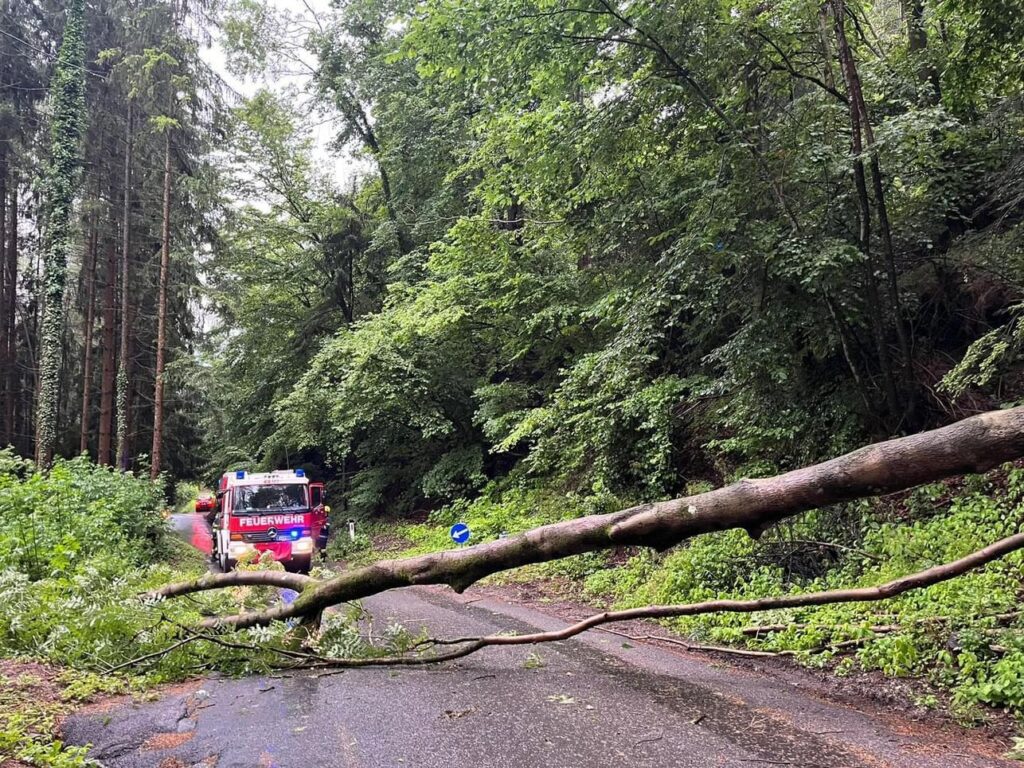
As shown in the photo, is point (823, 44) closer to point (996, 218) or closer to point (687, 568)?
point (996, 218)

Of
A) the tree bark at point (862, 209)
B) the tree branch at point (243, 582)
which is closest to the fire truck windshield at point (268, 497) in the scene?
the tree branch at point (243, 582)

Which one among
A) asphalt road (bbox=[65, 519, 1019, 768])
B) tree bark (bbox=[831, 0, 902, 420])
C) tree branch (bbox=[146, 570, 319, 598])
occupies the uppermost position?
tree bark (bbox=[831, 0, 902, 420])

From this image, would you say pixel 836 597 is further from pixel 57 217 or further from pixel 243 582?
pixel 57 217

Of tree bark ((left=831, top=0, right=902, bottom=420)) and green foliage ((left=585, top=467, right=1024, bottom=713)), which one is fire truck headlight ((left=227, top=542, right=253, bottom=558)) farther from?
tree bark ((left=831, top=0, right=902, bottom=420))

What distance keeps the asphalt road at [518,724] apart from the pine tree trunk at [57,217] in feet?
50.9

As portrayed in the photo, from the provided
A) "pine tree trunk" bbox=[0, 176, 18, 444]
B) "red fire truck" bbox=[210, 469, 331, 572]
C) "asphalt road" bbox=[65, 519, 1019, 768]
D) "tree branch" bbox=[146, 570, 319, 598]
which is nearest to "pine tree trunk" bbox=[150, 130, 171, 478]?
"red fire truck" bbox=[210, 469, 331, 572]

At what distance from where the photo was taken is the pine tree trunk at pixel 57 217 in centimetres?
1734

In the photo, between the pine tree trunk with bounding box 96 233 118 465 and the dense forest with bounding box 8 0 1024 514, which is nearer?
the dense forest with bounding box 8 0 1024 514

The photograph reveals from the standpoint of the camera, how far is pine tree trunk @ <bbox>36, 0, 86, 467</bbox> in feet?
56.9

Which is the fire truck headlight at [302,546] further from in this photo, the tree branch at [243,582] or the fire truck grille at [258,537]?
the tree branch at [243,582]

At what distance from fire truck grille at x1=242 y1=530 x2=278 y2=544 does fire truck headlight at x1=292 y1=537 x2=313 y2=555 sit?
477mm

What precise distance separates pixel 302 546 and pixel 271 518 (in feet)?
3.17

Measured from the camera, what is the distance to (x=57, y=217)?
17.5 meters

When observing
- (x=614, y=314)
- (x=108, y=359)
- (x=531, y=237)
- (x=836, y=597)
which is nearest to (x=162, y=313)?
(x=108, y=359)
